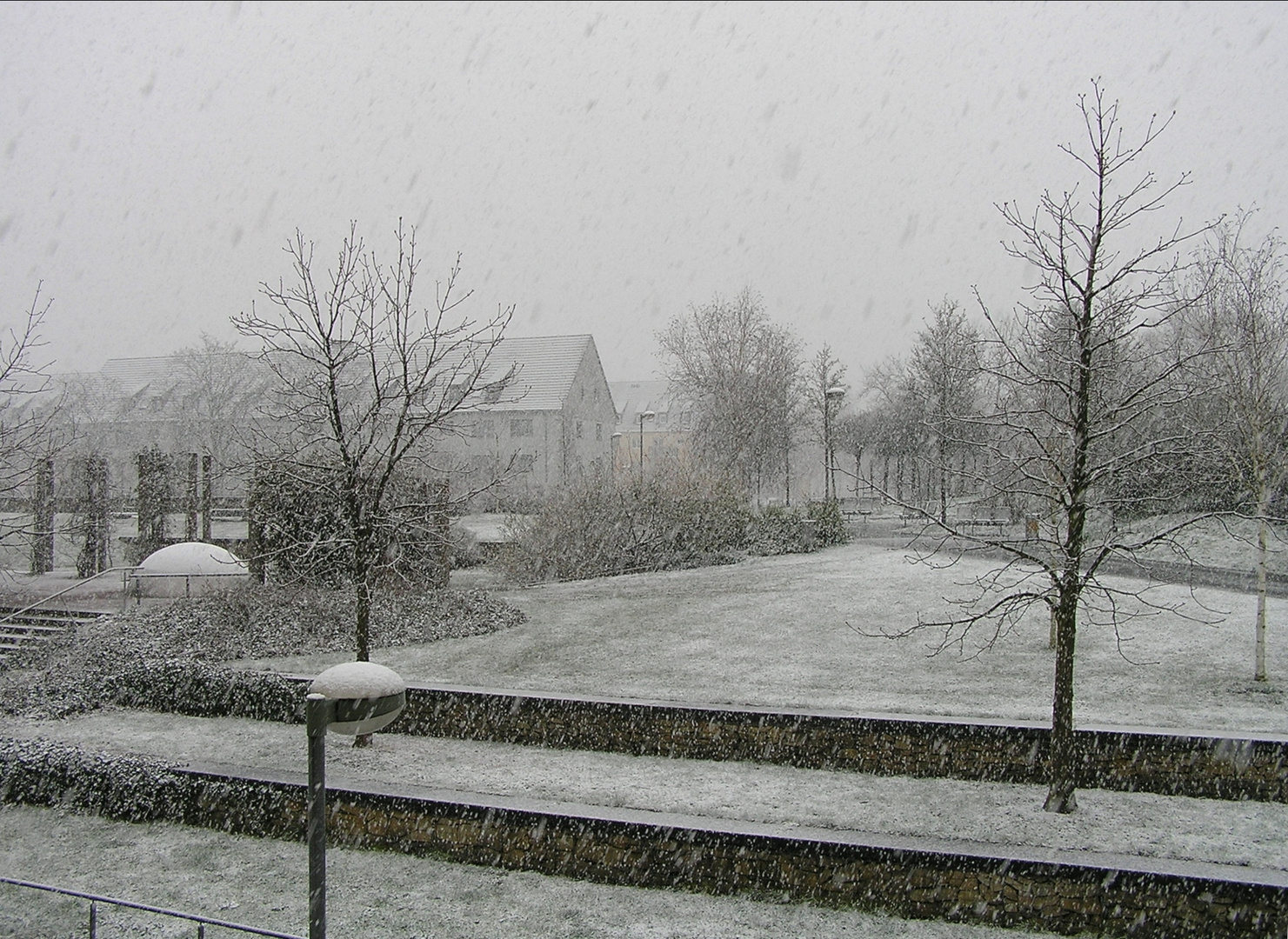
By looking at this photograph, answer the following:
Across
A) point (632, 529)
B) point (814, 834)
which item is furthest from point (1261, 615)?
point (632, 529)

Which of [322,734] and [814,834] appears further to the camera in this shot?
[814,834]

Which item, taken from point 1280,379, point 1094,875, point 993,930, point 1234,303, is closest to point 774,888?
point 993,930

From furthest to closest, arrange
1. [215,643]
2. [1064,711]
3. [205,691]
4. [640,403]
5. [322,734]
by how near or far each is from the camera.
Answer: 1. [640,403]
2. [215,643]
3. [205,691]
4. [1064,711]
5. [322,734]

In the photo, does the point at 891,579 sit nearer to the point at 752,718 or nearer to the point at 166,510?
the point at 752,718

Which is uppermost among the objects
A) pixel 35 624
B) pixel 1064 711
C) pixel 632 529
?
pixel 632 529

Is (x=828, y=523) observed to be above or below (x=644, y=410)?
below

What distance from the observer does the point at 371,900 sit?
7.26 meters

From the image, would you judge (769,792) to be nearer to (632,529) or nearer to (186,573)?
(186,573)

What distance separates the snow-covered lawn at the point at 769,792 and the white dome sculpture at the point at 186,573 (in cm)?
552

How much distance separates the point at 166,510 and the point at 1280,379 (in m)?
22.9

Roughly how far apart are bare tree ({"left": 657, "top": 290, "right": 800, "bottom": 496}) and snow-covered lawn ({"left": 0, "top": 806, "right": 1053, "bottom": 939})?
26675 millimetres

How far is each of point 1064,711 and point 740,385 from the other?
95.6 feet

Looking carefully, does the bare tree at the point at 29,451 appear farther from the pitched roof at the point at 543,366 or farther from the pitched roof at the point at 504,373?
the pitched roof at the point at 543,366

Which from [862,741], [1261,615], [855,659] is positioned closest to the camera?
[862,741]
